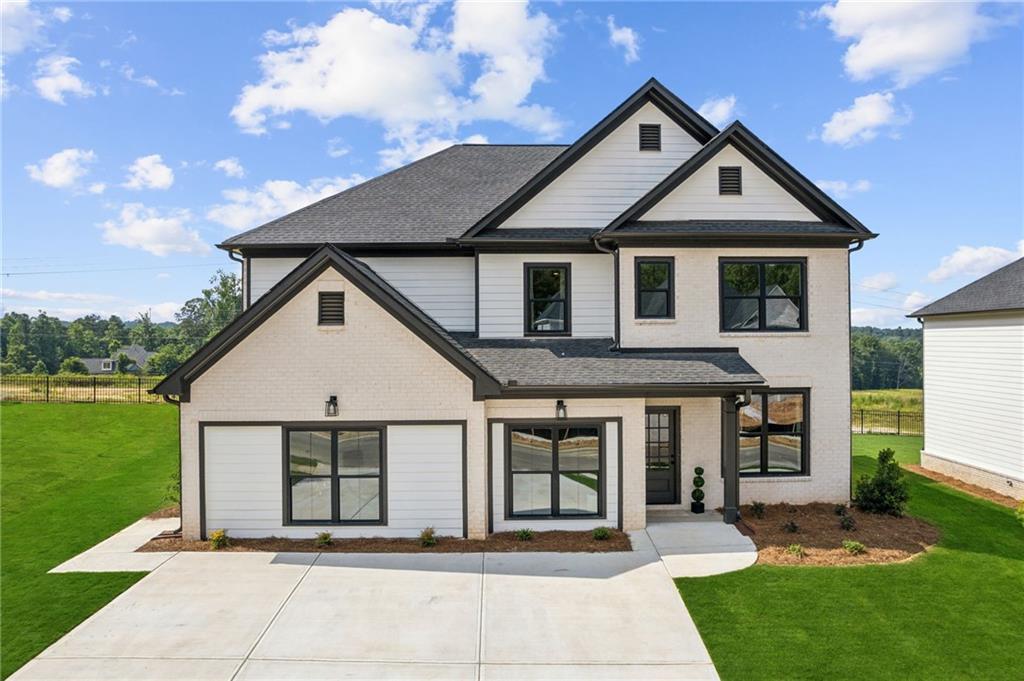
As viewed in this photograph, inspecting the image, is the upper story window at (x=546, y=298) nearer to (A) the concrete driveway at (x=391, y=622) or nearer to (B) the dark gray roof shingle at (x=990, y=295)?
(A) the concrete driveway at (x=391, y=622)

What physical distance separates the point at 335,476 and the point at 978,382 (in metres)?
18.3

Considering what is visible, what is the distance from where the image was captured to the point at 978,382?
1672 centimetres

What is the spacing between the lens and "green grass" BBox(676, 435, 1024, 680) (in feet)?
23.8

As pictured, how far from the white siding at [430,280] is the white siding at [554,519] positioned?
12.6ft

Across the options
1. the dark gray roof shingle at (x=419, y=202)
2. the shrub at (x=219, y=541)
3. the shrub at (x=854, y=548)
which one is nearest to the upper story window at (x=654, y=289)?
the dark gray roof shingle at (x=419, y=202)

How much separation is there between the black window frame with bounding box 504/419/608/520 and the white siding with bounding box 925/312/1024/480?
12.2m

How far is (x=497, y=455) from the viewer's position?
1197cm

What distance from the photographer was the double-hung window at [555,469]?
12.1 metres

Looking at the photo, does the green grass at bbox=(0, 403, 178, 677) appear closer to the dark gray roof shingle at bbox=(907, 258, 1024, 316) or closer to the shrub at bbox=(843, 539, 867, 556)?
the shrub at bbox=(843, 539, 867, 556)

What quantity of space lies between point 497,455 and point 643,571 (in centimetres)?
370

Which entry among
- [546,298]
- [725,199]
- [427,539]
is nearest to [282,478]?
[427,539]

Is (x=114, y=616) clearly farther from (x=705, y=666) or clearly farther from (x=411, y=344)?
(x=705, y=666)

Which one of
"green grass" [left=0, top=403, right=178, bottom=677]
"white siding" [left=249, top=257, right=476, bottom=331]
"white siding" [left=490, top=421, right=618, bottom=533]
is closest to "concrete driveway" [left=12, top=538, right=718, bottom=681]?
"green grass" [left=0, top=403, right=178, bottom=677]

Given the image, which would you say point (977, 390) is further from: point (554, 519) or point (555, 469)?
point (554, 519)
